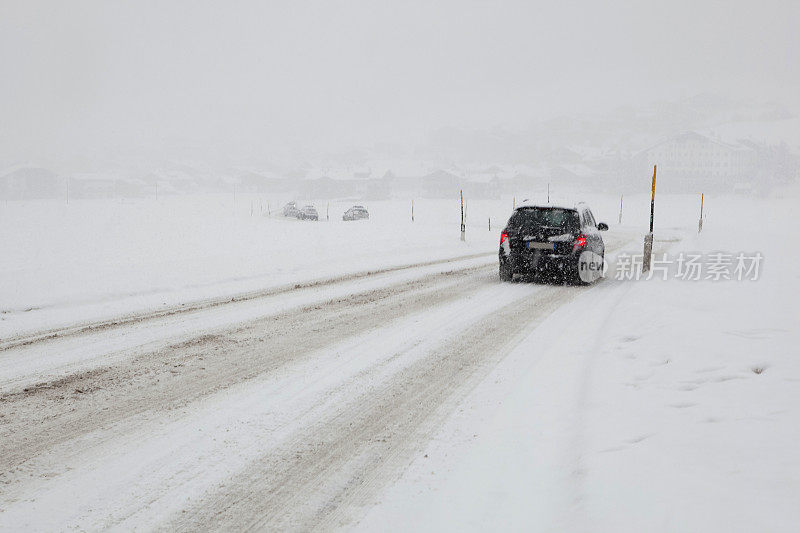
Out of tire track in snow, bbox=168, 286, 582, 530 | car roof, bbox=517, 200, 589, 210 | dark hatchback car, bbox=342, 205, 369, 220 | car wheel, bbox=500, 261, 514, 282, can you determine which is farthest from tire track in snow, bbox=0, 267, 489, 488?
dark hatchback car, bbox=342, 205, 369, 220

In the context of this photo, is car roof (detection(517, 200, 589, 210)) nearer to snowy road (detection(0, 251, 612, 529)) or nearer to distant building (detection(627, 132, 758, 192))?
snowy road (detection(0, 251, 612, 529))

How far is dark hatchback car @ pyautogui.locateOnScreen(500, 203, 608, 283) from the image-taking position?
1155cm

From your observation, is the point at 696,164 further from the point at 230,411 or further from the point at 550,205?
the point at 230,411

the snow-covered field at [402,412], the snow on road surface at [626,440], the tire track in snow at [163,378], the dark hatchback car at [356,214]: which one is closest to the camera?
the snow on road surface at [626,440]

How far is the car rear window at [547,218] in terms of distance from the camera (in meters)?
11.7

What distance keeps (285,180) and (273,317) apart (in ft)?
511

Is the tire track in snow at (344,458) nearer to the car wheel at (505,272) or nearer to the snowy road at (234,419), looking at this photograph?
the snowy road at (234,419)

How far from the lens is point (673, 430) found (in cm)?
381

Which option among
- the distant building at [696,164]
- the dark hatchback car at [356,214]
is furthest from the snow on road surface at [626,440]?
the distant building at [696,164]

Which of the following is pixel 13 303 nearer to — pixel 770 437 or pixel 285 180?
pixel 770 437

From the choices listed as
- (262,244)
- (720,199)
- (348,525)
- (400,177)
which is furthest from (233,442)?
(400,177)

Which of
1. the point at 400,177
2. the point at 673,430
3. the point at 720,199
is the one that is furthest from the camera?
the point at 400,177

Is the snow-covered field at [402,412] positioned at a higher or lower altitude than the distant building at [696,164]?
lower

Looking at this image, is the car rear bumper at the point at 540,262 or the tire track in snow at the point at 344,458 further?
the car rear bumper at the point at 540,262
